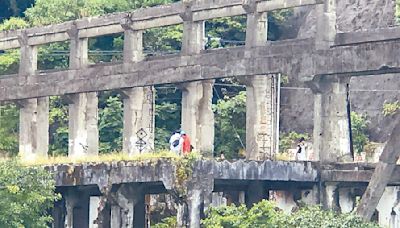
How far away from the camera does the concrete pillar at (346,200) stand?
4322 centimetres

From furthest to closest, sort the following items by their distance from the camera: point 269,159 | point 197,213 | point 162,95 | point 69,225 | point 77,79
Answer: point 162,95 < point 77,79 < point 69,225 < point 269,159 < point 197,213

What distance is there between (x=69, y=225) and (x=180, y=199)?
7.93 meters

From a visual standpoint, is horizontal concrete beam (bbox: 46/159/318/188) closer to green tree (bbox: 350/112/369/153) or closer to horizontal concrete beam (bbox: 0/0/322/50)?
horizontal concrete beam (bbox: 0/0/322/50)

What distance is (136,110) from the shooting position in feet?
159

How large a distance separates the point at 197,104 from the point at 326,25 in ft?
19.1

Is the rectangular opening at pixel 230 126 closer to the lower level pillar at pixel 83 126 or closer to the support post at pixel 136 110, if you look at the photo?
the lower level pillar at pixel 83 126

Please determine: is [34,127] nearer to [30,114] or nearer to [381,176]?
[30,114]

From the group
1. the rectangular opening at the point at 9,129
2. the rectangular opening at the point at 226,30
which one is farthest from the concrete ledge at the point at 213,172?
the rectangular opening at the point at 226,30

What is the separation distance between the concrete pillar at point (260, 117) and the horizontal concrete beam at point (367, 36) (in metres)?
3.43

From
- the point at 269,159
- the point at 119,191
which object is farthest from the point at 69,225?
the point at 269,159

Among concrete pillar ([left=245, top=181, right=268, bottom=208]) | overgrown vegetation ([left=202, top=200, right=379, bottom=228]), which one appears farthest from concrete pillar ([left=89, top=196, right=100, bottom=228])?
overgrown vegetation ([left=202, top=200, right=379, bottom=228])

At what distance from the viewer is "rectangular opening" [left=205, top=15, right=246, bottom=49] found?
61188 mm

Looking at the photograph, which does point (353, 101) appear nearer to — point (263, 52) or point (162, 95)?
point (162, 95)

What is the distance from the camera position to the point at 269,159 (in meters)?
43.1
